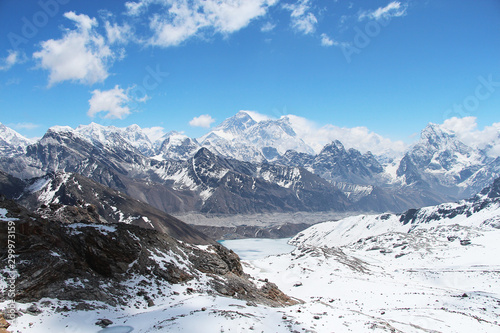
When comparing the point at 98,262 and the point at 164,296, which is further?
the point at 98,262

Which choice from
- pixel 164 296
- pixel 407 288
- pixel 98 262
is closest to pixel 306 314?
pixel 164 296

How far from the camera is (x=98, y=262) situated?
1911 inches

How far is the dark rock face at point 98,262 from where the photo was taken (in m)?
40.1

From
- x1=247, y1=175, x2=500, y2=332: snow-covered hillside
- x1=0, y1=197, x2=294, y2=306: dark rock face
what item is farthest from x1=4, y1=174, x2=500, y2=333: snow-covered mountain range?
x1=247, y1=175, x2=500, y2=332: snow-covered hillside

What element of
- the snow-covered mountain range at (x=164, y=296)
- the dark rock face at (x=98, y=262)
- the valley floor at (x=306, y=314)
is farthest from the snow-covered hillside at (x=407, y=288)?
the dark rock face at (x=98, y=262)

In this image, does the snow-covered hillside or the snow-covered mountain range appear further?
the snow-covered hillside

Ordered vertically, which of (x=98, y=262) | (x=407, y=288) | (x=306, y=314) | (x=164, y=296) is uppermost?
(x=98, y=262)

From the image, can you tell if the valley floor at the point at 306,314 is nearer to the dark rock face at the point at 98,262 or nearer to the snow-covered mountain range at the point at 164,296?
the snow-covered mountain range at the point at 164,296

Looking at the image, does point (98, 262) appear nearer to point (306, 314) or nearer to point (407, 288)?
point (306, 314)

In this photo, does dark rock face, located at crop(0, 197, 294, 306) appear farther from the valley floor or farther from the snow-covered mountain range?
the valley floor

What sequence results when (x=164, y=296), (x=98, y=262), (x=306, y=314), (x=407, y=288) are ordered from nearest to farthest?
1. (x=306, y=314)
2. (x=164, y=296)
3. (x=98, y=262)
4. (x=407, y=288)

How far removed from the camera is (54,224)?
50219mm

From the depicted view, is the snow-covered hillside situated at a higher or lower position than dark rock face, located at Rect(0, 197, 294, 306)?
lower

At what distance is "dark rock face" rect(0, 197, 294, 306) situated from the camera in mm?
40125
